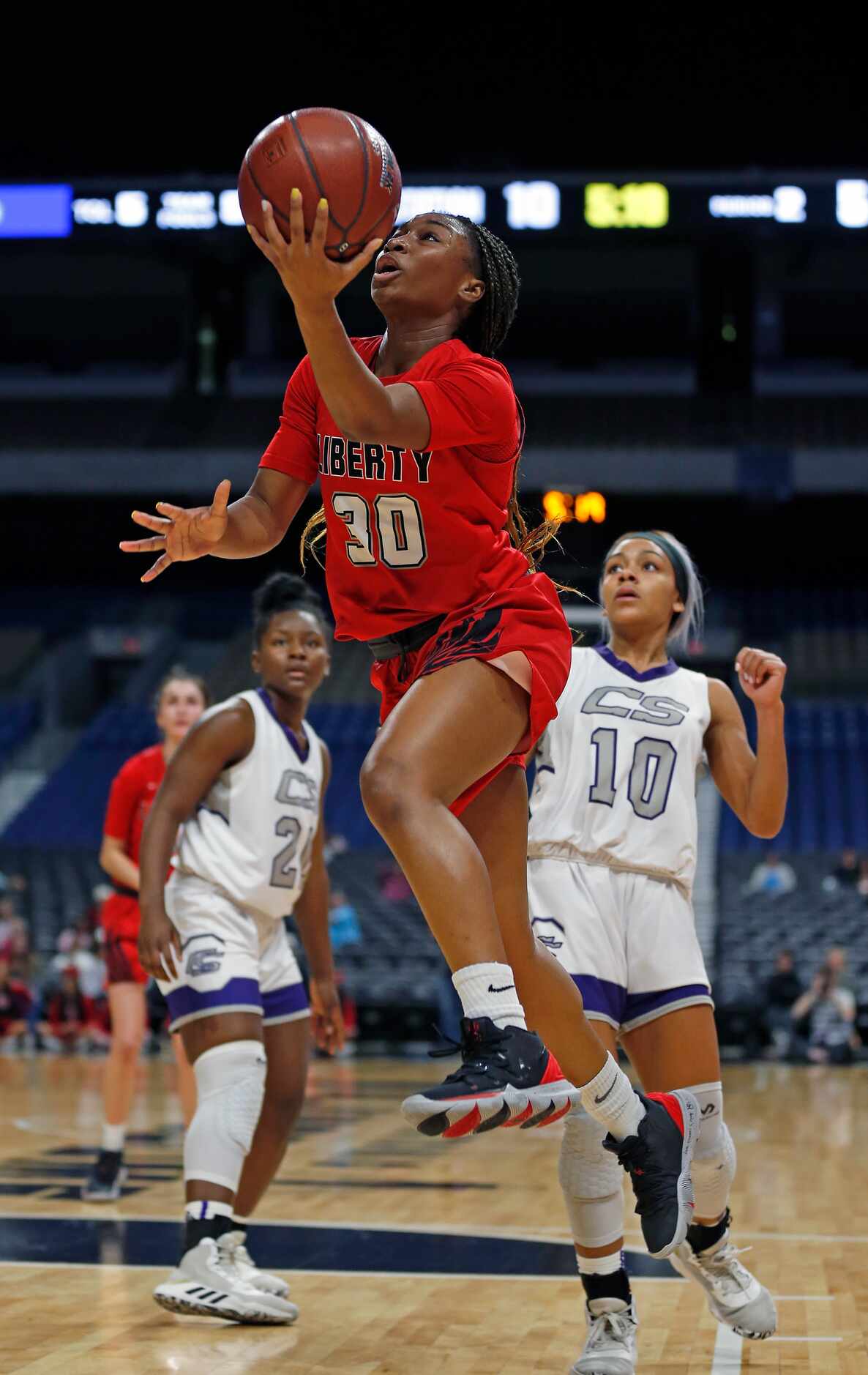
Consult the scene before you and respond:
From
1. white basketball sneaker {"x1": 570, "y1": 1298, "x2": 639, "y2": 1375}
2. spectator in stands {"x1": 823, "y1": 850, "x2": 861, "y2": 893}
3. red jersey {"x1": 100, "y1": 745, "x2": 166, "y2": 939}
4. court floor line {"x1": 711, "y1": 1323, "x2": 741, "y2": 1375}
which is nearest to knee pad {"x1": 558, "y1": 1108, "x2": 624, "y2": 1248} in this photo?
white basketball sneaker {"x1": 570, "y1": 1298, "x2": 639, "y2": 1375}

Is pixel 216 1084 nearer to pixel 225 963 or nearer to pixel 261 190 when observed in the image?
pixel 225 963

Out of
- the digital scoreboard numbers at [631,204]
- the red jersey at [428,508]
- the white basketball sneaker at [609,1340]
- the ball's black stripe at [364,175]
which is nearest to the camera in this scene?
the ball's black stripe at [364,175]

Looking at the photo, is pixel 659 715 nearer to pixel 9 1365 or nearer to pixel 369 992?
pixel 9 1365

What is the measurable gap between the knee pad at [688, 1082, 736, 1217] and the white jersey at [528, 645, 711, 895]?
53 centimetres

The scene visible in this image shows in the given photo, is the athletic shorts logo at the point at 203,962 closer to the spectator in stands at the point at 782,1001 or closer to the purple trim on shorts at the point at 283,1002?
the purple trim on shorts at the point at 283,1002

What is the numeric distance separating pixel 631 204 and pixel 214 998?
17435mm

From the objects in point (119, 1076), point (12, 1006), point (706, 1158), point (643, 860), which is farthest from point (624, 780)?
point (12, 1006)

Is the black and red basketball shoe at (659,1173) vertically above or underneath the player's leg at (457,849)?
underneath

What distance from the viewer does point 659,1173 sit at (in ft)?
11.1

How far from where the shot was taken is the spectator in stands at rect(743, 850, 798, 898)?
16.5 meters

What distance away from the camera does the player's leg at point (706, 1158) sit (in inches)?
153

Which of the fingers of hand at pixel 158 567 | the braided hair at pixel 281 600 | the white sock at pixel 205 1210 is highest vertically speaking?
the braided hair at pixel 281 600

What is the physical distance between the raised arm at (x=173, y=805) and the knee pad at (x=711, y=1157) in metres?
1.43

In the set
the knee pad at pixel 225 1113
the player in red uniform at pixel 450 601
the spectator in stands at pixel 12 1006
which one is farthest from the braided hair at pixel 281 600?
the spectator in stands at pixel 12 1006
